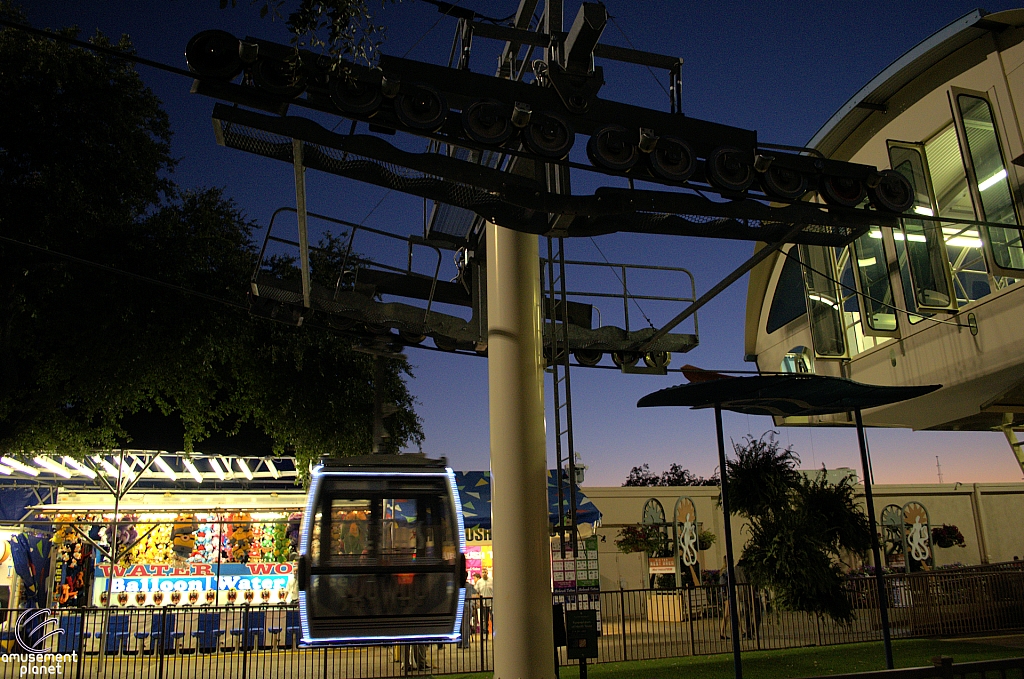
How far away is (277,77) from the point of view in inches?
303

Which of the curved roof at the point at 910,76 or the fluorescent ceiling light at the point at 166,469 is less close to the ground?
the curved roof at the point at 910,76

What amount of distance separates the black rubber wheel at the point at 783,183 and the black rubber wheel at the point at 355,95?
190 inches

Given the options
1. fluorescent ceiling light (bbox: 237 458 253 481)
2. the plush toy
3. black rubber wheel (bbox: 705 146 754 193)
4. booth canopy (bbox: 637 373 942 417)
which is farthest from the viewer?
fluorescent ceiling light (bbox: 237 458 253 481)

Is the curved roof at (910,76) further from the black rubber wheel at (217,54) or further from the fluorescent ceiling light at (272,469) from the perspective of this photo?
the fluorescent ceiling light at (272,469)

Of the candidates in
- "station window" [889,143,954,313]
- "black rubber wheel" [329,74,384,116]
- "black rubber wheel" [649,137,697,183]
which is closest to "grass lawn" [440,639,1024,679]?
"station window" [889,143,954,313]

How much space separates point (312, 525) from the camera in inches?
351

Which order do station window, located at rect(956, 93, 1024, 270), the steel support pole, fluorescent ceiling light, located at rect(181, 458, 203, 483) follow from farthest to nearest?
1. fluorescent ceiling light, located at rect(181, 458, 203, 483)
2. station window, located at rect(956, 93, 1024, 270)
3. the steel support pole

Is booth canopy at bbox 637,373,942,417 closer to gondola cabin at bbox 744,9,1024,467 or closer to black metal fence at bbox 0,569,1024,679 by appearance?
gondola cabin at bbox 744,9,1024,467

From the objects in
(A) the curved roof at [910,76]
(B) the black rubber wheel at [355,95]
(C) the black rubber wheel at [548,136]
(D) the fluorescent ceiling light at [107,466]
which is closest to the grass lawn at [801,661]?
(C) the black rubber wheel at [548,136]

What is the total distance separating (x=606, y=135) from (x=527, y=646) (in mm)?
5718

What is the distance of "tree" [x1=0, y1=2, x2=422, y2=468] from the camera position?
12125 mm

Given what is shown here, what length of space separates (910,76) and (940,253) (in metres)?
4.68

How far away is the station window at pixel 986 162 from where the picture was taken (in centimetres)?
1586

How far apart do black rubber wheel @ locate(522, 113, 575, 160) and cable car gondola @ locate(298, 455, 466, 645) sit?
3.95 metres
